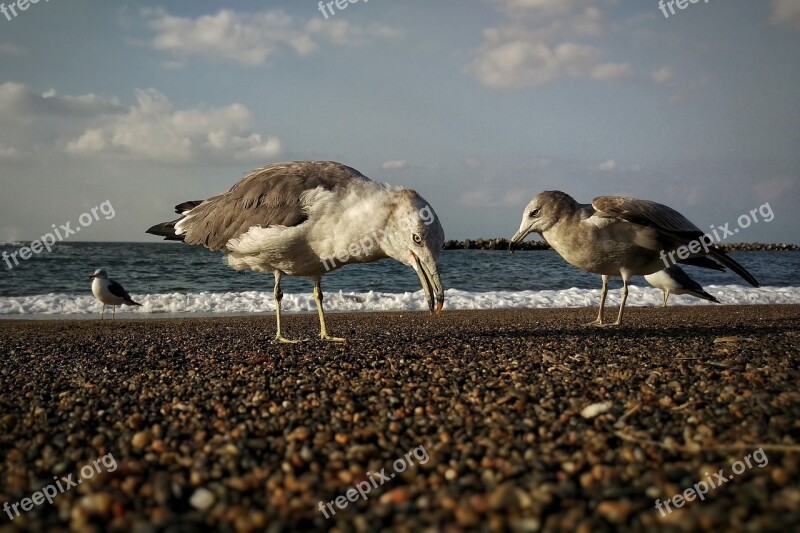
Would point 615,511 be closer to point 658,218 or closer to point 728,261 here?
point 658,218

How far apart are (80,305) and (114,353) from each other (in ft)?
36.4

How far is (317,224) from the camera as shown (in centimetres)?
662

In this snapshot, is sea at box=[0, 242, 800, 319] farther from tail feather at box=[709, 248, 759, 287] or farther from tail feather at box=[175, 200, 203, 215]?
tail feather at box=[709, 248, 759, 287]

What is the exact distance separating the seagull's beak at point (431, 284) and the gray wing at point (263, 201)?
59.3 inches

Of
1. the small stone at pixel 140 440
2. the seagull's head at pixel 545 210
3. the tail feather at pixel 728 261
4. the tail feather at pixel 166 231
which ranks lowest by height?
the small stone at pixel 140 440

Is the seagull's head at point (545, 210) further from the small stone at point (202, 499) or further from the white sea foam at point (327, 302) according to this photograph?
the white sea foam at point (327, 302)

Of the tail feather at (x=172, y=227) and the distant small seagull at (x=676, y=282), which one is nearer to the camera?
the tail feather at (x=172, y=227)

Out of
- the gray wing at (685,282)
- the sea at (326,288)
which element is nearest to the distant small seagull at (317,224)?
the sea at (326,288)

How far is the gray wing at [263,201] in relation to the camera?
22.2 feet
